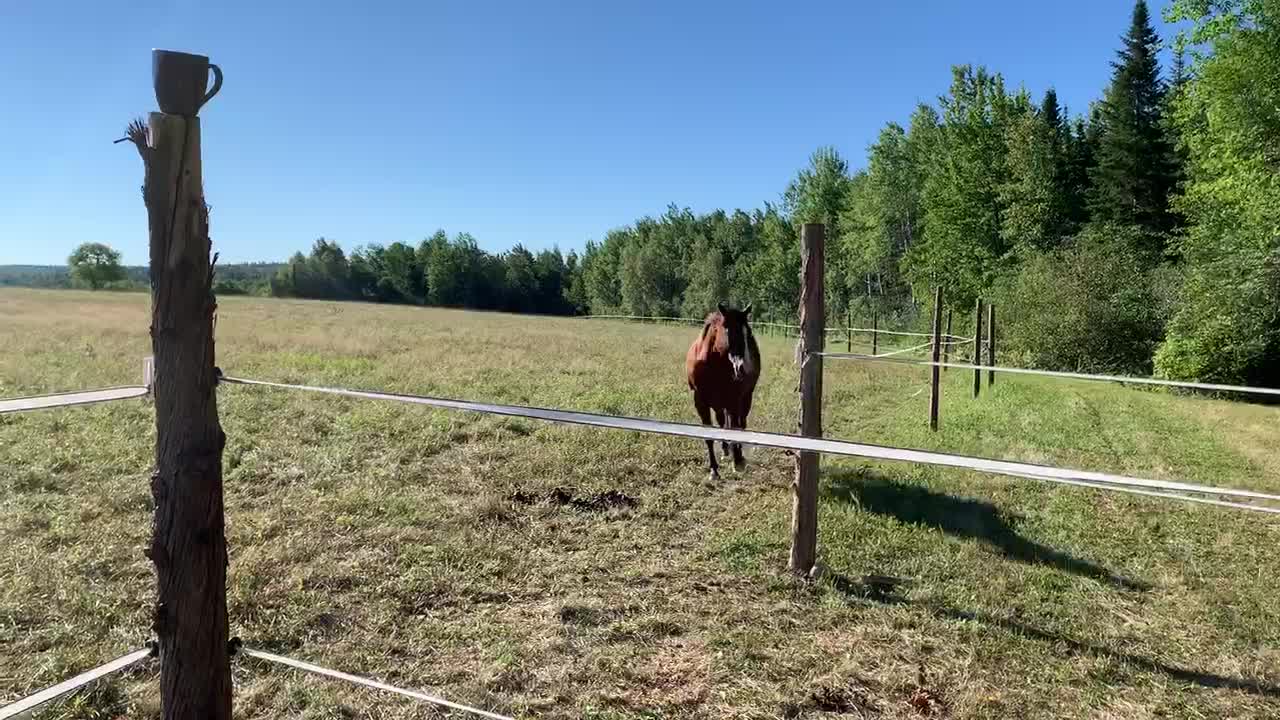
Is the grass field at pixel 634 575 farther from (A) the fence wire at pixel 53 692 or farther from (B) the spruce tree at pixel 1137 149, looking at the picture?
(B) the spruce tree at pixel 1137 149

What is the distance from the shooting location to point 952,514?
6.23 meters

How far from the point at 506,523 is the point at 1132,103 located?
36178mm

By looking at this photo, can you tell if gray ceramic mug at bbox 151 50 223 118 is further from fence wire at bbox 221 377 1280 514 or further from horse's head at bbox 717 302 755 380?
horse's head at bbox 717 302 755 380

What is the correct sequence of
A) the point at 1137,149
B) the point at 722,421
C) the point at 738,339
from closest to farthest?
the point at 738,339 < the point at 722,421 < the point at 1137,149

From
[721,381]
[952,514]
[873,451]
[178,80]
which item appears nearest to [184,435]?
[178,80]

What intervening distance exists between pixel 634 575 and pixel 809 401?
1.70m

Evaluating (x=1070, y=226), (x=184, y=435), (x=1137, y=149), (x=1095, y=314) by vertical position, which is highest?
(x=1137, y=149)

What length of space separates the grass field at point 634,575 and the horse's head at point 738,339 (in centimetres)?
A: 128

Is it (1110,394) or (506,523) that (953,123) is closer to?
(1110,394)

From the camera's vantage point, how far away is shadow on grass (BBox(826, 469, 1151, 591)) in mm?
5213

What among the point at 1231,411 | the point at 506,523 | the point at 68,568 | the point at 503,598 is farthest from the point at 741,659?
the point at 1231,411

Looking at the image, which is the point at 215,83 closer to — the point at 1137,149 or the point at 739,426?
the point at 739,426

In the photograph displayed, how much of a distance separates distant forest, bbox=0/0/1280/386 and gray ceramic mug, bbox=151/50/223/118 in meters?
18.8

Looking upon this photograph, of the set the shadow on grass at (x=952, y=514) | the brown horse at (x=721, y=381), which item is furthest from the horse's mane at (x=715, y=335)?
the shadow on grass at (x=952, y=514)
